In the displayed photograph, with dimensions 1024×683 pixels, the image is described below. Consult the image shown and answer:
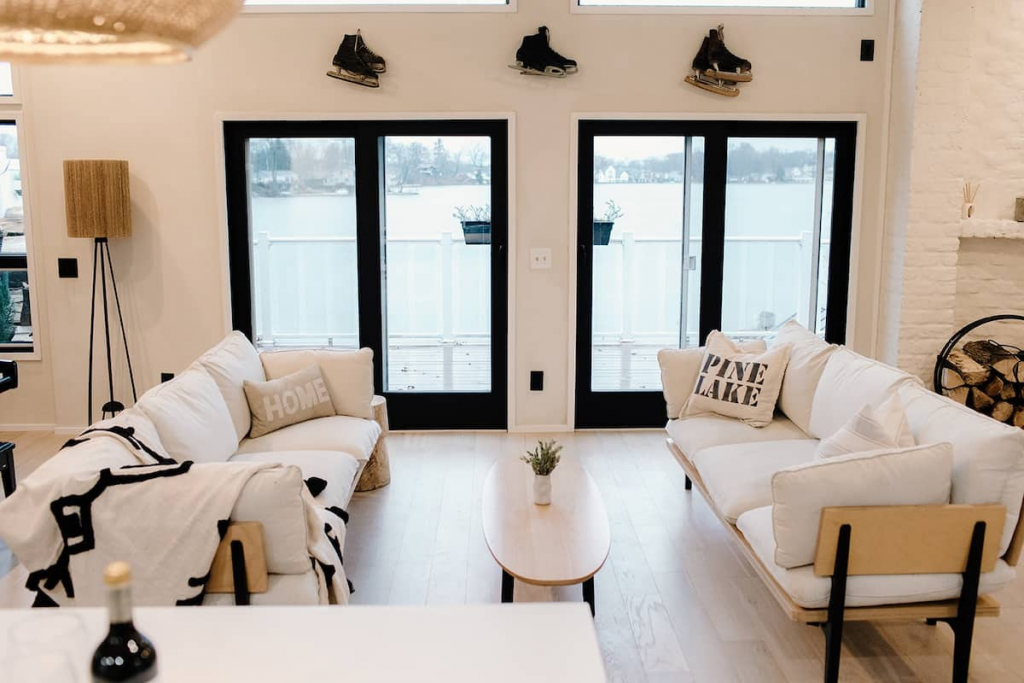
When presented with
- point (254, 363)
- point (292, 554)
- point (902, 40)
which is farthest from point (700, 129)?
point (292, 554)

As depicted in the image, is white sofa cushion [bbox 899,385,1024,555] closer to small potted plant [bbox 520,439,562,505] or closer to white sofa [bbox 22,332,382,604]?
small potted plant [bbox 520,439,562,505]

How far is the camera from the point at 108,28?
122 centimetres

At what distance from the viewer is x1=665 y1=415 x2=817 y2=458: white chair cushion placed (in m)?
3.92

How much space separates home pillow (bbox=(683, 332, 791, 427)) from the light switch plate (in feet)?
4.84

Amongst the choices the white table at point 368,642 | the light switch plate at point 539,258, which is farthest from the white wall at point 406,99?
the white table at point 368,642

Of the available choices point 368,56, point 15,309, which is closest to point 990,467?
point 368,56

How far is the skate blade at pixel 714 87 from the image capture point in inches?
207

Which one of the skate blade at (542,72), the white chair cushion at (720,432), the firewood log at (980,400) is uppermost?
the skate blade at (542,72)

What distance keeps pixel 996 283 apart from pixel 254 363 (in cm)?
454

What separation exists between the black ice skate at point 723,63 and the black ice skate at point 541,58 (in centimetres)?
82

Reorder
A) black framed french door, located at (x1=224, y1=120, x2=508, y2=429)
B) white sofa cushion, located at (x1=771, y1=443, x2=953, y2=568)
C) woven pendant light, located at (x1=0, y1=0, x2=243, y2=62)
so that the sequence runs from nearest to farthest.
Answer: woven pendant light, located at (x1=0, y1=0, x2=243, y2=62) → white sofa cushion, located at (x1=771, y1=443, x2=953, y2=568) → black framed french door, located at (x1=224, y1=120, x2=508, y2=429)

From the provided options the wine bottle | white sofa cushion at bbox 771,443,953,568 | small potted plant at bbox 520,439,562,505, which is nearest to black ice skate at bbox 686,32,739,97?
small potted plant at bbox 520,439,562,505

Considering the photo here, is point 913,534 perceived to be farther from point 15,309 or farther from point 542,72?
point 15,309

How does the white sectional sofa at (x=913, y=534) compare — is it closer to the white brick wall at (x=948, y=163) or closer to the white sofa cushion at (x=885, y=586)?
the white sofa cushion at (x=885, y=586)
